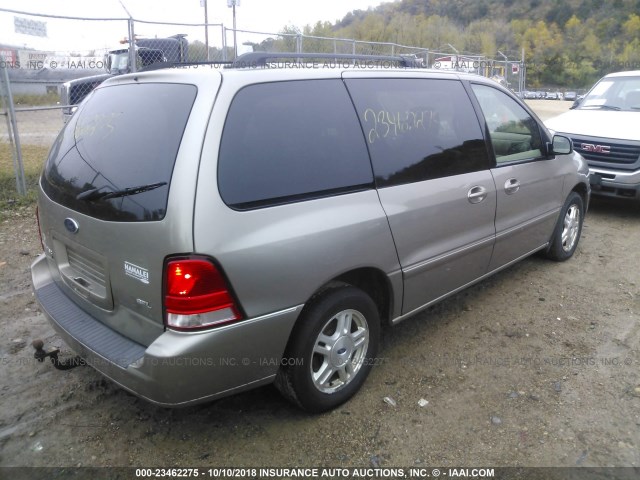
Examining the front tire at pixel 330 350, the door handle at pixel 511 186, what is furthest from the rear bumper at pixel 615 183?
the front tire at pixel 330 350

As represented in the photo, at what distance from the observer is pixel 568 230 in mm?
4906

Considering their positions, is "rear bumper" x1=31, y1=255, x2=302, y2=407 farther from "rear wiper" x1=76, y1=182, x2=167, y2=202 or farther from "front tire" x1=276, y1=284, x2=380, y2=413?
"rear wiper" x1=76, y1=182, x2=167, y2=202

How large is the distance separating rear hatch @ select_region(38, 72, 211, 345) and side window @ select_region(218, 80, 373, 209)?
19 cm

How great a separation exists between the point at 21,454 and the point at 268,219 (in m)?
1.68

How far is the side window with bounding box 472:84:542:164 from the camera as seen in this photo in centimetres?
369

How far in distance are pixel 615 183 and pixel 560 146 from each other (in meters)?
2.55

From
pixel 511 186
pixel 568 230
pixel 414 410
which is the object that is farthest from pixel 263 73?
pixel 568 230

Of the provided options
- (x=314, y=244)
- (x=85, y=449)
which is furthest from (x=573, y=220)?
(x=85, y=449)

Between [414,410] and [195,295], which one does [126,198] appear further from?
[414,410]

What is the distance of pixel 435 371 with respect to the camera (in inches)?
124

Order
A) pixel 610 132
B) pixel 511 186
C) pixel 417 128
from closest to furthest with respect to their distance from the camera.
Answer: pixel 417 128 → pixel 511 186 → pixel 610 132

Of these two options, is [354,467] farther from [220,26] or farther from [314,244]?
[220,26]

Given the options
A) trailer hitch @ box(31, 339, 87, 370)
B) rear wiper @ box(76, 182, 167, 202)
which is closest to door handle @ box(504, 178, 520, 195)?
rear wiper @ box(76, 182, 167, 202)

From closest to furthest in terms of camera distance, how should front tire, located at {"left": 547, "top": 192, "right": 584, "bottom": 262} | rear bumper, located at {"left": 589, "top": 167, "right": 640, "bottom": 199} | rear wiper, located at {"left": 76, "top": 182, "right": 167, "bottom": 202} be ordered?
rear wiper, located at {"left": 76, "top": 182, "right": 167, "bottom": 202} < front tire, located at {"left": 547, "top": 192, "right": 584, "bottom": 262} < rear bumper, located at {"left": 589, "top": 167, "right": 640, "bottom": 199}
